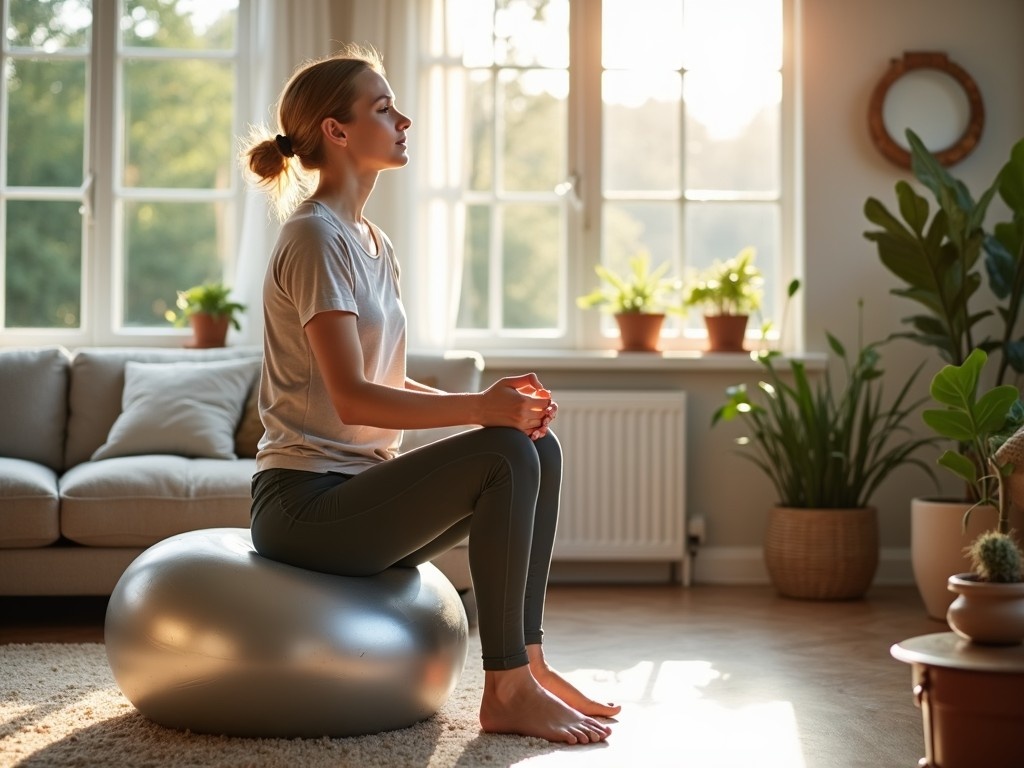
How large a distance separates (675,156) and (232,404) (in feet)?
6.19

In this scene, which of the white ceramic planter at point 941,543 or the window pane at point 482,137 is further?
the window pane at point 482,137

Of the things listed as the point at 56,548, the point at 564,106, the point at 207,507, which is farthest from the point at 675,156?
the point at 56,548

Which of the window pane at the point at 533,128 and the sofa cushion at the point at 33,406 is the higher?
the window pane at the point at 533,128

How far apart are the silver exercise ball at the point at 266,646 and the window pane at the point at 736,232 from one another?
2.68 meters

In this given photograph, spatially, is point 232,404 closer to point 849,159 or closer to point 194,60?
point 194,60

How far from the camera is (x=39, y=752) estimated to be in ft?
7.13

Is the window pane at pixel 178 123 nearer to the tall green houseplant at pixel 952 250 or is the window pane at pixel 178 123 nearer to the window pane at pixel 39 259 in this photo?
the window pane at pixel 39 259

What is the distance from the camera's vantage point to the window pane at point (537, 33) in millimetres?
4656

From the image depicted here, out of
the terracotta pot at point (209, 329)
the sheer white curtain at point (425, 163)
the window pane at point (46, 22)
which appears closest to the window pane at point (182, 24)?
the window pane at point (46, 22)

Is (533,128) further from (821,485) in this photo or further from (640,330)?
(821,485)

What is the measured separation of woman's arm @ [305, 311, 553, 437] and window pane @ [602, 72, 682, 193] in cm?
264

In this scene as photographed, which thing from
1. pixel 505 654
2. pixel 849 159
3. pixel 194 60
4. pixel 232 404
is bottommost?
pixel 505 654

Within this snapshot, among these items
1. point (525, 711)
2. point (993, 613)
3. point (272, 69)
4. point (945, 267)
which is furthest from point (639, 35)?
point (993, 613)

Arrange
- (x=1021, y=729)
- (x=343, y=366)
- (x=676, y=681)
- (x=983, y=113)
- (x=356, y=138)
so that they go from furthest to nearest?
(x=983, y=113)
(x=676, y=681)
(x=356, y=138)
(x=343, y=366)
(x=1021, y=729)
